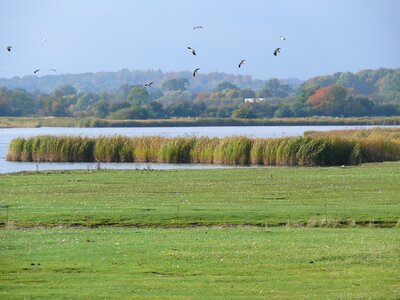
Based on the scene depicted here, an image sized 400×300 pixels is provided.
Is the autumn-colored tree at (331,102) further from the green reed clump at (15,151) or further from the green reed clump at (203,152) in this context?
the green reed clump at (203,152)

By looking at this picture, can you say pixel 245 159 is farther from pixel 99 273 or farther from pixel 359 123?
pixel 359 123

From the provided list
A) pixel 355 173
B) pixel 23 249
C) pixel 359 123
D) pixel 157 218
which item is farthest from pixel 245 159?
pixel 359 123

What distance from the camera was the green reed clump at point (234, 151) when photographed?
64.9 m

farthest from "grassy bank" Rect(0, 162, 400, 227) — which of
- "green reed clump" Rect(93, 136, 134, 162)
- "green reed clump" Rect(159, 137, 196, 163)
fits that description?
"green reed clump" Rect(93, 136, 134, 162)

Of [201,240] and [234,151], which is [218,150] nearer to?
[234,151]

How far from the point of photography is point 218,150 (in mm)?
65812

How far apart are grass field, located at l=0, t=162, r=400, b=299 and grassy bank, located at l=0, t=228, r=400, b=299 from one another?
0.07 ft

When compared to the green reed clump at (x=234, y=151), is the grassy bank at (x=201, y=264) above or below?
above

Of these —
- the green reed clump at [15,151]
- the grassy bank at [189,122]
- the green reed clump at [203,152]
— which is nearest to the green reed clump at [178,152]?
the green reed clump at [203,152]

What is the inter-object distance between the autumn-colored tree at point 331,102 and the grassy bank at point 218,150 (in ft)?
357

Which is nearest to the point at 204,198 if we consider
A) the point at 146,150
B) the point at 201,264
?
the point at 201,264

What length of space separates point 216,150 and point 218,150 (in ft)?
0.41

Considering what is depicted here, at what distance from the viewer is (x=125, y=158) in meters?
68.6

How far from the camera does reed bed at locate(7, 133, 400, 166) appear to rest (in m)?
62.7
